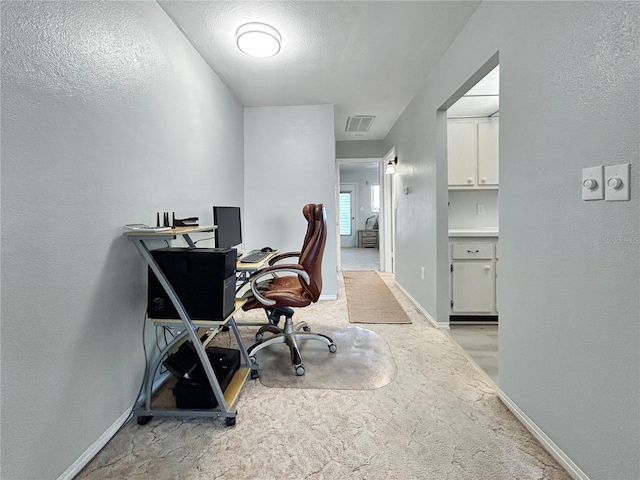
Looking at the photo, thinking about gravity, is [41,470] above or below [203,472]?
above

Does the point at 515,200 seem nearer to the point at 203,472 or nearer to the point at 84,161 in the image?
the point at 203,472

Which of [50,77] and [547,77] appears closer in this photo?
[50,77]

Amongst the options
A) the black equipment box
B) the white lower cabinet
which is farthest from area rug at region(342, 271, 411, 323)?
the black equipment box

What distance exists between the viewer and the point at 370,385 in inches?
73.0

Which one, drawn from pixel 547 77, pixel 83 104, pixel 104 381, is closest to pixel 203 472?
pixel 104 381

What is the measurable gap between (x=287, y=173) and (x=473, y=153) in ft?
7.03

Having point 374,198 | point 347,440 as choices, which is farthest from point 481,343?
point 374,198

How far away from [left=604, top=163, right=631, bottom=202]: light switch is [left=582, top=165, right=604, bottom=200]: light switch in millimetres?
16

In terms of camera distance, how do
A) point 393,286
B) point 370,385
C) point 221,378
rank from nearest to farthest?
point 221,378
point 370,385
point 393,286

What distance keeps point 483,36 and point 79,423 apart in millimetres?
2970

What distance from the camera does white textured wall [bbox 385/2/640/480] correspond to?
3.19 feet

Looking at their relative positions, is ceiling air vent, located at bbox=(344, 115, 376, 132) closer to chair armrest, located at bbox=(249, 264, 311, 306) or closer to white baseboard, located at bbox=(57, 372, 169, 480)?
chair armrest, located at bbox=(249, 264, 311, 306)

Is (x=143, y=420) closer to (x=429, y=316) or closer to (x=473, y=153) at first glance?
(x=429, y=316)

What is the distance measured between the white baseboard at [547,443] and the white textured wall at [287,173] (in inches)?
93.9
